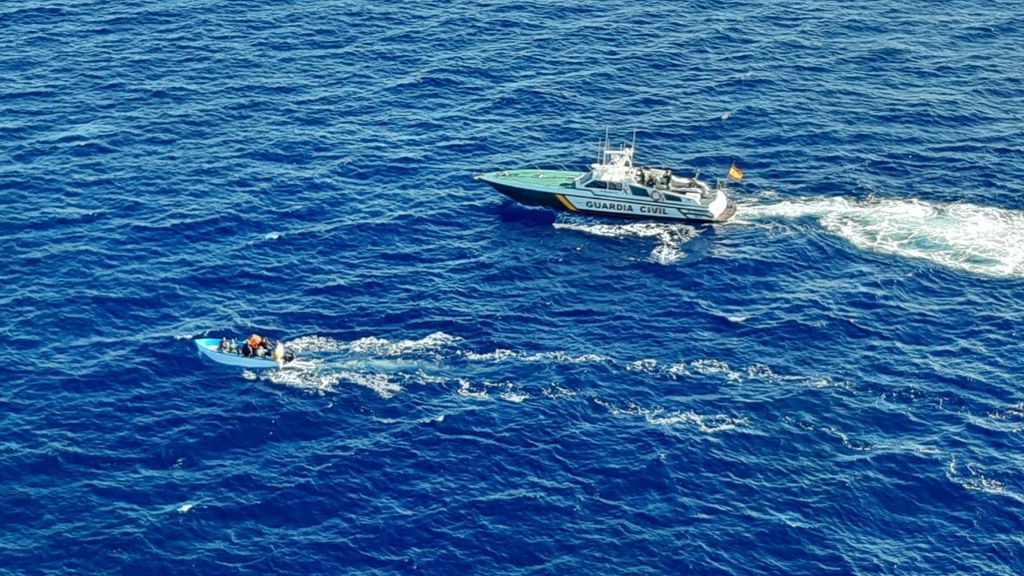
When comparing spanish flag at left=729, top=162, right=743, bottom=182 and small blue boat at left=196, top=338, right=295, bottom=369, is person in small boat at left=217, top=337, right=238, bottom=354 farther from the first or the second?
spanish flag at left=729, top=162, right=743, bottom=182

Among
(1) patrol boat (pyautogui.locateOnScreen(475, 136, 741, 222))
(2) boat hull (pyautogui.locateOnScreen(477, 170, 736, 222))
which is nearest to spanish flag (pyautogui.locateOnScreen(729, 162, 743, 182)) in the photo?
(1) patrol boat (pyautogui.locateOnScreen(475, 136, 741, 222))

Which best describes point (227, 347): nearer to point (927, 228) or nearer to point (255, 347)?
point (255, 347)

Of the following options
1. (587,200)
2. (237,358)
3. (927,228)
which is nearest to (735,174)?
(587,200)

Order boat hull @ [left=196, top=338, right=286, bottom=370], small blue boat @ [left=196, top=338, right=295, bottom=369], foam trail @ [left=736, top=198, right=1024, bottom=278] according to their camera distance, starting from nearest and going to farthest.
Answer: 1. small blue boat @ [left=196, top=338, right=295, bottom=369]
2. boat hull @ [left=196, top=338, right=286, bottom=370]
3. foam trail @ [left=736, top=198, right=1024, bottom=278]

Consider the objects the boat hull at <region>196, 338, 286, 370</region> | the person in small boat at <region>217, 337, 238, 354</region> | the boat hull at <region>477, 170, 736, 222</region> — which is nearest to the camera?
the boat hull at <region>196, 338, 286, 370</region>

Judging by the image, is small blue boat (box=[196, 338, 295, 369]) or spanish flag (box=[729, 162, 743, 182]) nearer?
small blue boat (box=[196, 338, 295, 369])

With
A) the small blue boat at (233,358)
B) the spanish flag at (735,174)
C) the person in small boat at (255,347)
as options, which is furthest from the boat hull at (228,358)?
the spanish flag at (735,174)
